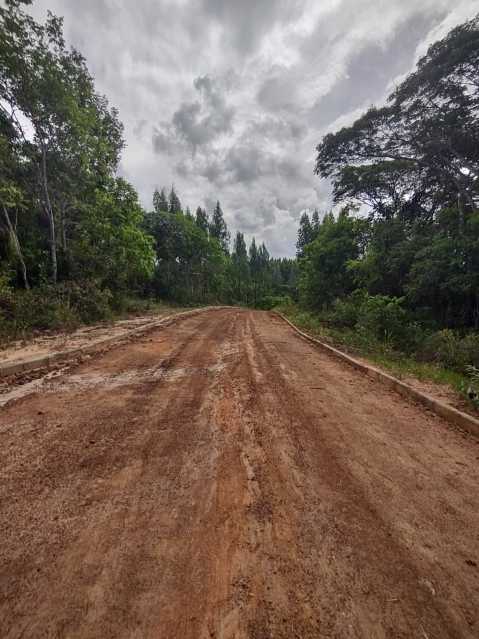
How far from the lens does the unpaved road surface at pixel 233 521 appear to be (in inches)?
46.5

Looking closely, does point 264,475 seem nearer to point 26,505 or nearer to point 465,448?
point 26,505

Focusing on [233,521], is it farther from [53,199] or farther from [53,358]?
[53,199]

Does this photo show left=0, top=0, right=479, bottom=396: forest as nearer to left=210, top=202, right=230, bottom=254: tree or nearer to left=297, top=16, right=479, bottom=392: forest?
left=297, top=16, right=479, bottom=392: forest

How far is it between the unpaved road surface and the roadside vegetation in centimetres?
272

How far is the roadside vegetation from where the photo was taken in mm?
8316

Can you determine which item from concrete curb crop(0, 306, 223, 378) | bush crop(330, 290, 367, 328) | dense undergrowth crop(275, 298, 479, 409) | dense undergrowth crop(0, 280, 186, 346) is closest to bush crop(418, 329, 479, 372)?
dense undergrowth crop(275, 298, 479, 409)

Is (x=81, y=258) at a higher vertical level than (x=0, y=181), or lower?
lower

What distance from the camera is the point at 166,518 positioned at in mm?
1693

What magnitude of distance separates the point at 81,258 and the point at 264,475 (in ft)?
43.8

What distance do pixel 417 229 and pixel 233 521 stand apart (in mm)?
15070

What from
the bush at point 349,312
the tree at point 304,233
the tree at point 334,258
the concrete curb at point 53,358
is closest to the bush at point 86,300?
the concrete curb at point 53,358

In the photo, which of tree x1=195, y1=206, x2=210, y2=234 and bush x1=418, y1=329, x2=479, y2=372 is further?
tree x1=195, y1=206, x2=210, y2=234

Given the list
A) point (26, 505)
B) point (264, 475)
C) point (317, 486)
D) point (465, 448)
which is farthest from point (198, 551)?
point (465, 448)

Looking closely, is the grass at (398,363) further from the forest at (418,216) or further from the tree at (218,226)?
the tree at (218,226)
